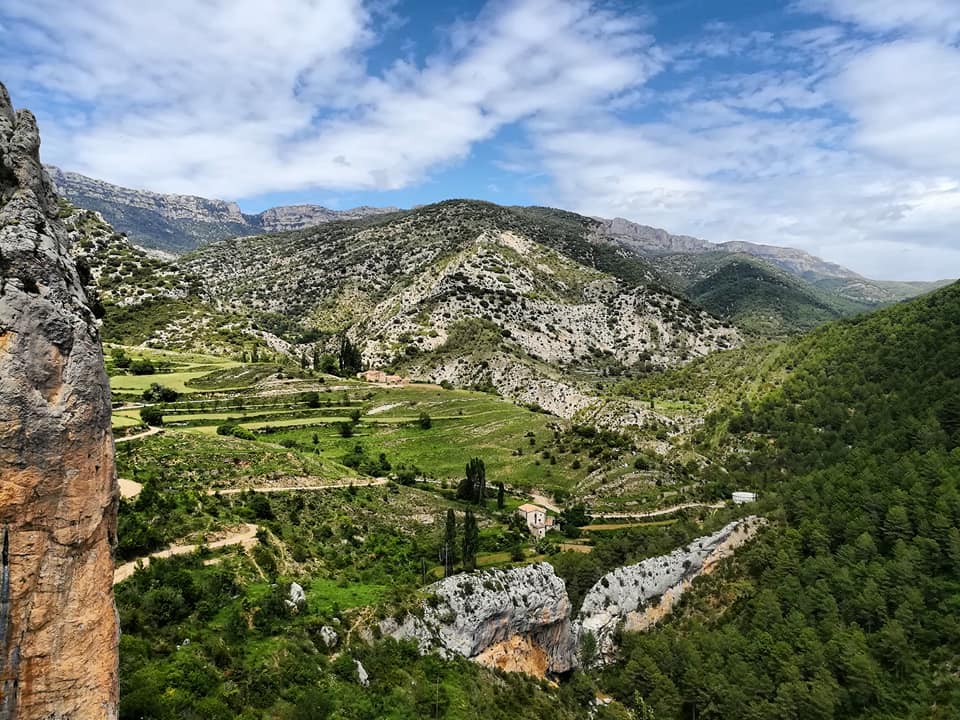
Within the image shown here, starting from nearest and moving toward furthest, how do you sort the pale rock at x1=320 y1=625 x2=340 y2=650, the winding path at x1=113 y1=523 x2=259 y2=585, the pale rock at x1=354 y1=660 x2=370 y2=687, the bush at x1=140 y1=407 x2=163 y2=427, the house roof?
the winding path at x1=113 y1=523 x2=259 y2=585, the pale rock at x1=354 y1=660 x2=370 y2=687, the pale rock at x1=320 y1=625 x2=340 y2=650, the bush at x1=140 y1=407 x2=163 y2=427, the house roof

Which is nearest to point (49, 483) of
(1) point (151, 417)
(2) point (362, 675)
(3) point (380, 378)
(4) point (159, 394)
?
(2) point (362, 675)

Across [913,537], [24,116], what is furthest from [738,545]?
[24,116]

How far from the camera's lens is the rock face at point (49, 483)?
1027cm

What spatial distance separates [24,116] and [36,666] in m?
12.1

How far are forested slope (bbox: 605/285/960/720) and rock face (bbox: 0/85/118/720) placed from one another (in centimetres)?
5090

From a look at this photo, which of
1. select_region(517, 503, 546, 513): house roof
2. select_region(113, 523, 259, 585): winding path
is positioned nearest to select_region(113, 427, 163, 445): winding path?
select_region(113, 523, 259, 585): winding path

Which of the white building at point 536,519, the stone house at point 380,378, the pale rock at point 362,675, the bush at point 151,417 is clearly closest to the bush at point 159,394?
the bush at point 151,417

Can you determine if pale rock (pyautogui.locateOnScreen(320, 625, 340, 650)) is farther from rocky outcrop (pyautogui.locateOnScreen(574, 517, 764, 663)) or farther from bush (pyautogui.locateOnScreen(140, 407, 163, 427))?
bush (pyautogui.locateOnScreen(140, 407, 163, 427))

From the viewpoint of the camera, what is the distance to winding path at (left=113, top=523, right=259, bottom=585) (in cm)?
2597

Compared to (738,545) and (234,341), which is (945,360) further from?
(234,341)

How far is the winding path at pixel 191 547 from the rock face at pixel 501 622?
9505 millimetres

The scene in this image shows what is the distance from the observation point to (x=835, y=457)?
81.6 meters

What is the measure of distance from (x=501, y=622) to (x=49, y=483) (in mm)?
34633

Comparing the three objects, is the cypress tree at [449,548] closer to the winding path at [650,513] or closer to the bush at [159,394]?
the winding path at [650,513]
